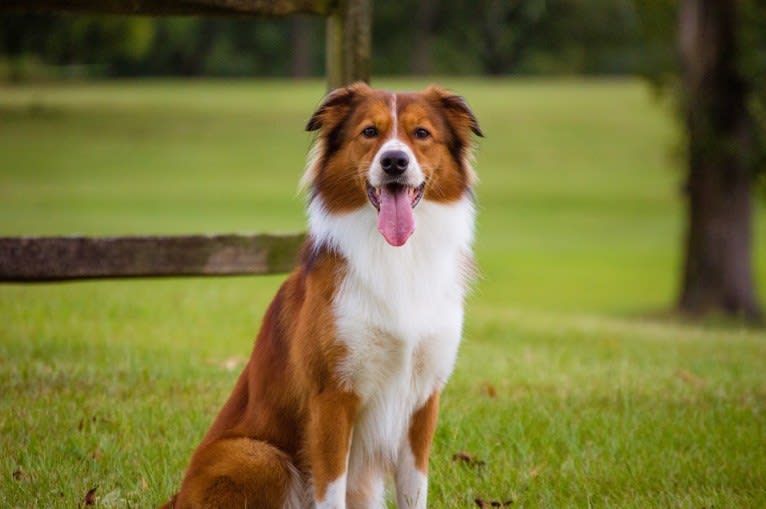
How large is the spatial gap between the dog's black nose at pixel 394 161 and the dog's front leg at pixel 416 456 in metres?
0.86

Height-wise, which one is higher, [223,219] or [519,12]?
[519,12]

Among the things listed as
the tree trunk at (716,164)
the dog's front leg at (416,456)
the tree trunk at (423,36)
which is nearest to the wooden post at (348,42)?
the dog's front leg at (416,456)

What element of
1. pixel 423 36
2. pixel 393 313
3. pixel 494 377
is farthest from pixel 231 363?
pixel 423 36

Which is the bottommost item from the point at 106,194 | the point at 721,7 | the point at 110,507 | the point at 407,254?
the point at 106,194

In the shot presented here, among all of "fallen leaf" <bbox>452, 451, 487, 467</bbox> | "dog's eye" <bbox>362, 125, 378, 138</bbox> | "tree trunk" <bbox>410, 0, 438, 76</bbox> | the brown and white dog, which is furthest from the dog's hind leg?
"tree trunk" <bbox>410, 0, 438, 76</bbox>

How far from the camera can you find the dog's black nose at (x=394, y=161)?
3.87 m

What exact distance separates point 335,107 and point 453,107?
1.51 feet

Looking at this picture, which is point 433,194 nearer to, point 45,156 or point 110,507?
point 110,507

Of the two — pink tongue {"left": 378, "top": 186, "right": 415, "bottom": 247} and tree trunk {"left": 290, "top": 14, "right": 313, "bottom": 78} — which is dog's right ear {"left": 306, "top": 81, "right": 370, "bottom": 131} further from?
tree trunk {"left": 290, "top": 14, "right": 313, "bottom": 78}

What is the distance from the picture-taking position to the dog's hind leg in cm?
388

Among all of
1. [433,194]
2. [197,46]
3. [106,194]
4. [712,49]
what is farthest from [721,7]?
[197,46]

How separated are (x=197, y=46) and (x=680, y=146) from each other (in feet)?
139

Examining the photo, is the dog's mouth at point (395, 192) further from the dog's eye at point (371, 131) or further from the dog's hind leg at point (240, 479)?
the dog's hind leg at point (240, 479)

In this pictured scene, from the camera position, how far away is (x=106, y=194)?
29594mm
